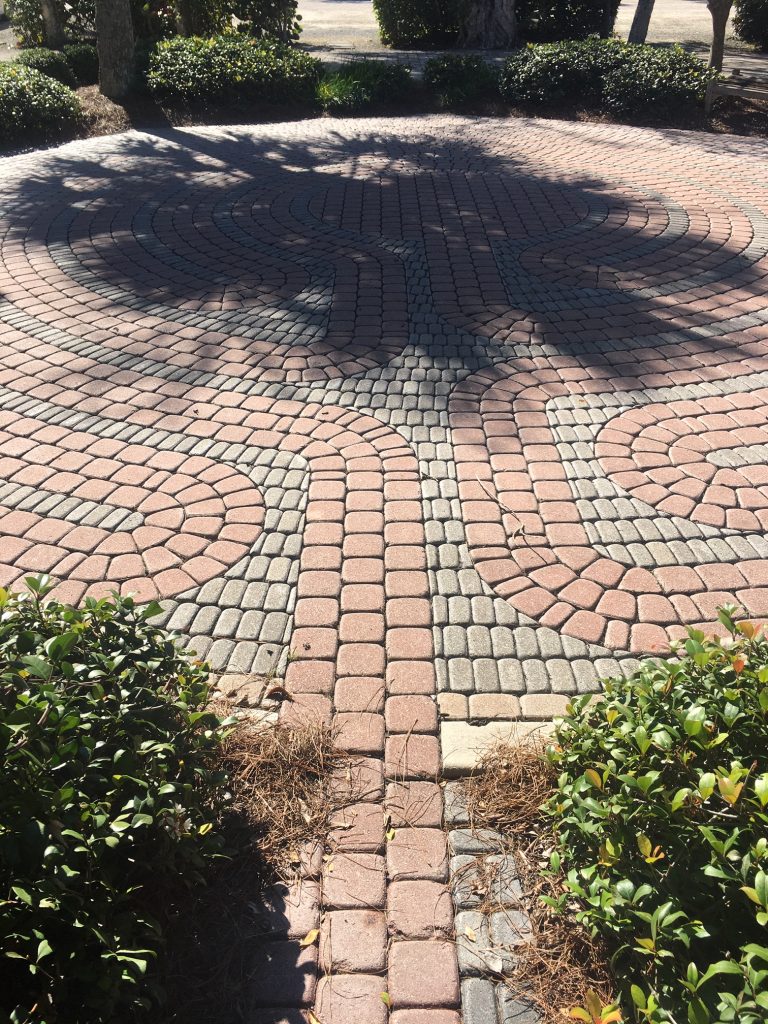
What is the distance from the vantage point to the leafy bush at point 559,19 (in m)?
18.4

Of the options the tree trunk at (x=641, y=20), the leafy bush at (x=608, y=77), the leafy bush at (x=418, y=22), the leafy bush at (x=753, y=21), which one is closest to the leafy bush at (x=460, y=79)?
the leafy bush at (x=608, y=77)

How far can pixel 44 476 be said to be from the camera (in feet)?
14.4

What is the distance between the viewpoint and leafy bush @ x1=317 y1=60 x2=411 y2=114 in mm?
13180

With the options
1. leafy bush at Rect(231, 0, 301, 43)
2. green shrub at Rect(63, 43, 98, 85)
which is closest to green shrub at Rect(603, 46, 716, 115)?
leafy bush at Rect(231, 0, 301, 43)

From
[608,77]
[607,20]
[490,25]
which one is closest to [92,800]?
[608,77]

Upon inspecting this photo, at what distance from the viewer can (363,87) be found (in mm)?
13367

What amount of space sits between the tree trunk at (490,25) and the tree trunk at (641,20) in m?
2.87

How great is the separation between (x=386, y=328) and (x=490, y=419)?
1.51 metres

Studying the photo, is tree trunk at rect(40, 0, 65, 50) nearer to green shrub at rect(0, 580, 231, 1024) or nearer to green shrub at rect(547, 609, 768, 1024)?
green shrub at rect(0, 580, 231, 1024)

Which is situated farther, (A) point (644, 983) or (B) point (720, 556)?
(B) point (720, 556)

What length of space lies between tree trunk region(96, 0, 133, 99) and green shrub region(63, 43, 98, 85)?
2.10 meters

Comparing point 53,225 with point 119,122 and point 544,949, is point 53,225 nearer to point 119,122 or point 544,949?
point 119,122

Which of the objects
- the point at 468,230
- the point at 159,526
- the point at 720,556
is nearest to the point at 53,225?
the point at 468,230

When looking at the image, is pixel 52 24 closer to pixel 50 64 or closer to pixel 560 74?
pixel 50 64
